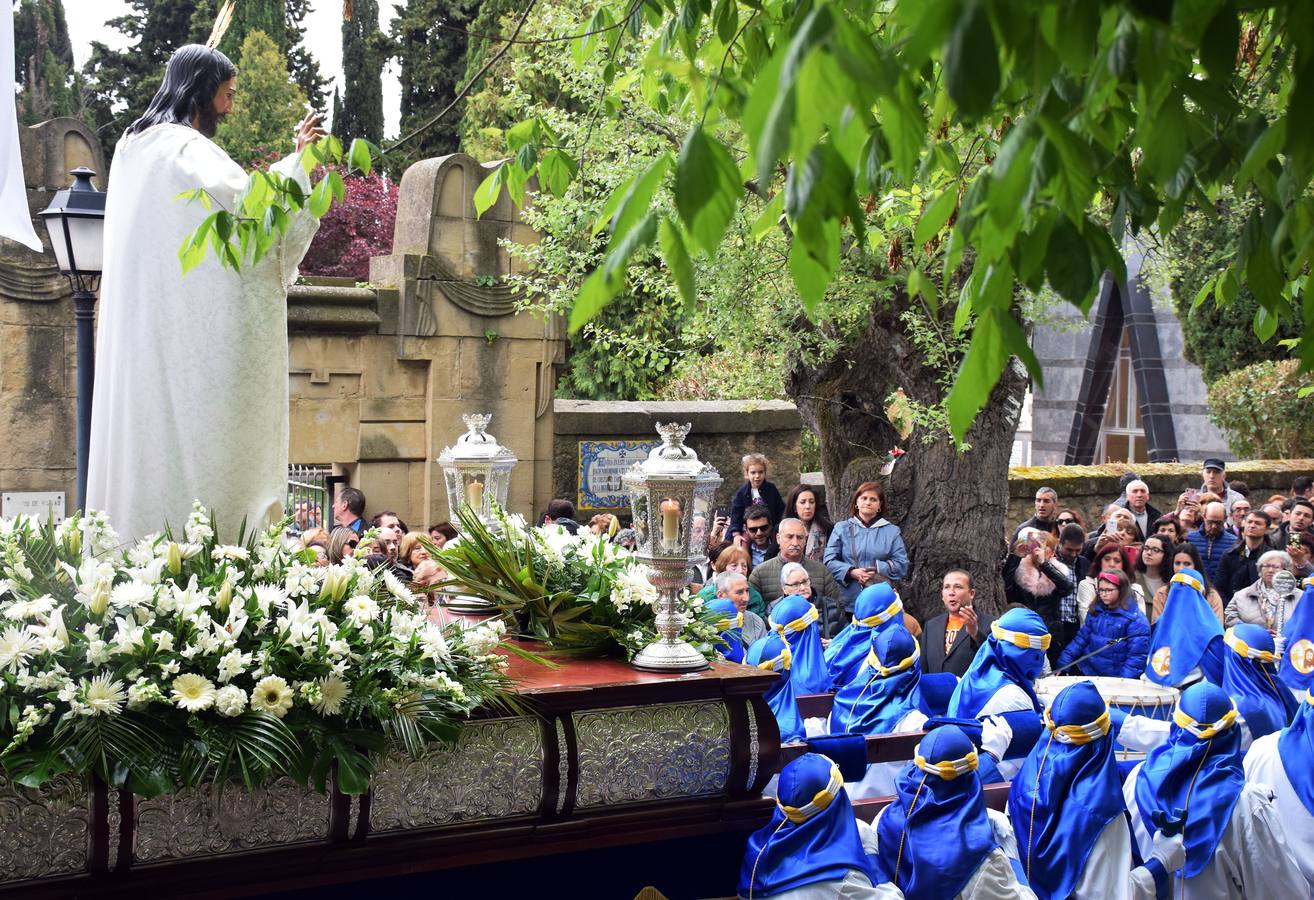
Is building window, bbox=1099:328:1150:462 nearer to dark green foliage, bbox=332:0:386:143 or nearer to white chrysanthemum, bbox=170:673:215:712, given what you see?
dark green foliage, bbox=332:0:386:143

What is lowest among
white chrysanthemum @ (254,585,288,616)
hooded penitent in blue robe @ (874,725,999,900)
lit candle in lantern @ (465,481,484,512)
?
hooded penitent in blue robe @ (874,725,999,900)

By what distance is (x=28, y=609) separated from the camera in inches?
146

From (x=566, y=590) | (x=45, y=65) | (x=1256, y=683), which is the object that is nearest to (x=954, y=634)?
(x=1256, y=683)

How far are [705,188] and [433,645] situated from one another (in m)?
2.23

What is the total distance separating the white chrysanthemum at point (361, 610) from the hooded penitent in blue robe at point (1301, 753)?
14.9ft

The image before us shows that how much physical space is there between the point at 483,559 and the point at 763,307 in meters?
6.47

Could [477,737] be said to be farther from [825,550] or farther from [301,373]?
[301,373]

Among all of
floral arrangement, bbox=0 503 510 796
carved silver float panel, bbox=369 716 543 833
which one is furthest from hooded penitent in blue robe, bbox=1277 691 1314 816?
floral arrangement, bbox=0 503 510 796

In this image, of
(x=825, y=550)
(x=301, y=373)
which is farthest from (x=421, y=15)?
(x=825, y=550)

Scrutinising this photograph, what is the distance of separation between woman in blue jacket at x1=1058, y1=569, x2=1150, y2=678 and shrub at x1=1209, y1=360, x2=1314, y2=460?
1209cm

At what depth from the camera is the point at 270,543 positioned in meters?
4.20

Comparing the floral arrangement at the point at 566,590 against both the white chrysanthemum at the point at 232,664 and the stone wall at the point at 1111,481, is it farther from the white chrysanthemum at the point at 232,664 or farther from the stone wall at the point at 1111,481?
the stone wall at the point at 1111,481

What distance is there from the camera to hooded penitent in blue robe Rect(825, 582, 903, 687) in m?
7.56

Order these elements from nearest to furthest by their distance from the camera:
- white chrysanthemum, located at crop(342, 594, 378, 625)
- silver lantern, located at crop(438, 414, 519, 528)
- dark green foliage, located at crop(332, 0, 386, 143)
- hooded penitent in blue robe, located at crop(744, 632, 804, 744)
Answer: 1. white chrysanthemum, located at crop(342, 594, 378, 625)
2. silver lantern, located at crop(438, 414, 519, 528)
3. hooded penitent in blue robe, located at crop(744, 632, 804, 744)
4. dark green foliage, located at crop(332, 0, 386, 143)
